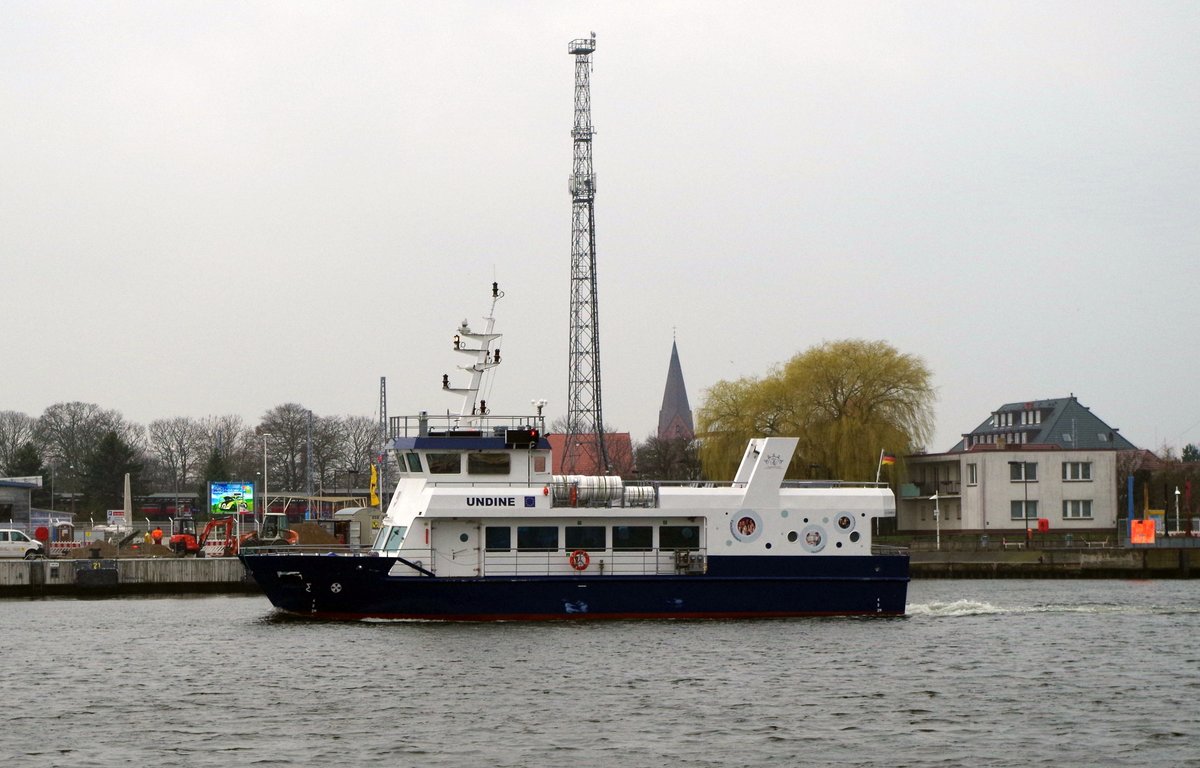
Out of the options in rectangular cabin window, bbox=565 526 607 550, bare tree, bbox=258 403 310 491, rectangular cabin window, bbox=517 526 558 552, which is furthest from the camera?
bare tree, bbox=258 403 310 491

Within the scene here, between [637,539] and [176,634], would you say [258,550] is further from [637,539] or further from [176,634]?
[637,539]

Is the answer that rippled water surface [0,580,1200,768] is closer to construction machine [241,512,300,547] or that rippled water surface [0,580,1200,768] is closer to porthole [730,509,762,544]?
porthole [730,509,762,544]

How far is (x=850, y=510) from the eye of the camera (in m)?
34.7

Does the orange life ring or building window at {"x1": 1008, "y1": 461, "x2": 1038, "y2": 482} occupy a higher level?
building window at {"x1": 1008, "y1": 461, "x2": 1038, "y2": 482}

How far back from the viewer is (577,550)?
112 ft

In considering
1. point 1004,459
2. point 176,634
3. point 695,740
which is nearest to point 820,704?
point 695,740

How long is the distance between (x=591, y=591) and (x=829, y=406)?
121 ft

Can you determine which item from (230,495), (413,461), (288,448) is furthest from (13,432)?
(413,461)

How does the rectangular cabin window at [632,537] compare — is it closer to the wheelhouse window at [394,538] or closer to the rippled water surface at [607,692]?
the rippled water surface at [607,692]

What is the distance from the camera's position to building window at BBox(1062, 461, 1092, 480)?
69.6 metres

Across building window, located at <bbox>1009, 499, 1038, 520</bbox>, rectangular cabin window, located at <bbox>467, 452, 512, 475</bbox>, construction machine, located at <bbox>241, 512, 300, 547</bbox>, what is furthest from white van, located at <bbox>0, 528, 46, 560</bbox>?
building window, located at <bbox>1009, 499, 1038, 520</bbox>

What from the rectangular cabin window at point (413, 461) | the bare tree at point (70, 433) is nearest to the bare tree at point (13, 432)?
the bare tree at point (70, 433)

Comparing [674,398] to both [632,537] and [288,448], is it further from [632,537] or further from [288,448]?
[632,537]

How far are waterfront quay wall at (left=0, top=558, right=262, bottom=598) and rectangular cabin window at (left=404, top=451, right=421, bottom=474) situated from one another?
1457cm
